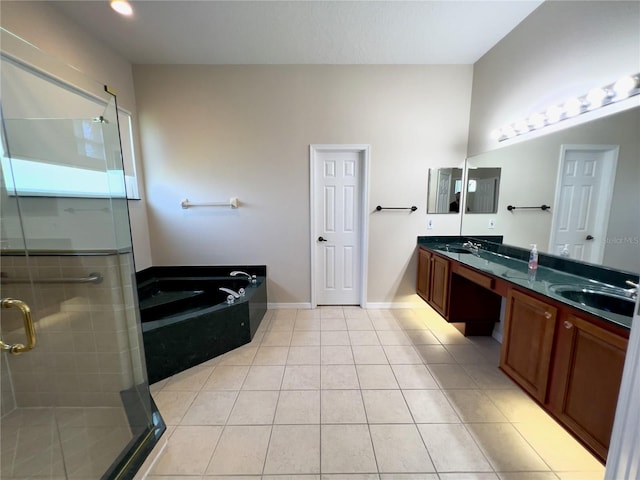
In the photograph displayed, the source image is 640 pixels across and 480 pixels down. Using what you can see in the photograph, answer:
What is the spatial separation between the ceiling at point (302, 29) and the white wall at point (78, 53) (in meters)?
0.10

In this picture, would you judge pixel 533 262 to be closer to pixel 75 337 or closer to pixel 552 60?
pixel 552 60

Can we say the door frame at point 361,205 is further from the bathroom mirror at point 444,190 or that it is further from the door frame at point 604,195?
the door frame at point 604,195

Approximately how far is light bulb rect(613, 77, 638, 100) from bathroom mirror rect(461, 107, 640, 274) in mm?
108

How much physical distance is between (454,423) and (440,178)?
8.16 ft

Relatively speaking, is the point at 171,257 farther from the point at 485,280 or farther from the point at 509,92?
the point at 509,92

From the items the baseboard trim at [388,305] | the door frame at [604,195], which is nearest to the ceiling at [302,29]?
the door frame at [604,195]

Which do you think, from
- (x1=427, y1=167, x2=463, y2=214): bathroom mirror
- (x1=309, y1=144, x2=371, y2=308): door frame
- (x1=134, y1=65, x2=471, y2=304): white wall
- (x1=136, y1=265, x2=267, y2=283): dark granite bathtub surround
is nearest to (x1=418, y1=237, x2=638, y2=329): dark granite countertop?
(x1=427, y1=167, x2=463, y2=214): bathroom mirror

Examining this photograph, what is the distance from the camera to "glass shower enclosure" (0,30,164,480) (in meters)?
1.38

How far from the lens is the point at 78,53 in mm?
2182

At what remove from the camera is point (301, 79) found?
9.31ft

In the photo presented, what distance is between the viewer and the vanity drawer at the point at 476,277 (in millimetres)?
1882

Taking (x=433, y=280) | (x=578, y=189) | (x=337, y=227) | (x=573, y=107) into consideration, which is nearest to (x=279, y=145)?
(x=337, y=227)

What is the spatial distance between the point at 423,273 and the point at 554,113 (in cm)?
184

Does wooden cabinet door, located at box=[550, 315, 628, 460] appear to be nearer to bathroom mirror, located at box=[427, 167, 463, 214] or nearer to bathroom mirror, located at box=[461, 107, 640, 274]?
bathroom mirror, located at box=[461, 107, 640, 274]
